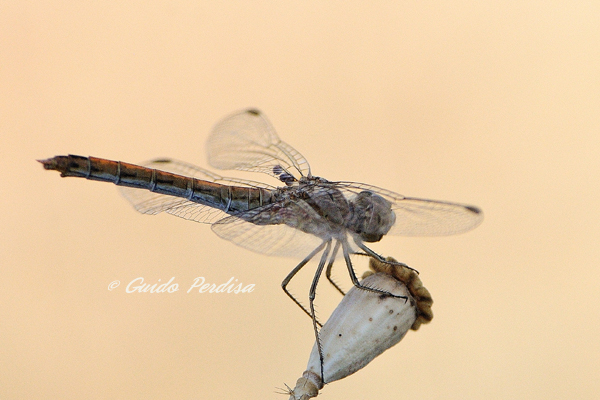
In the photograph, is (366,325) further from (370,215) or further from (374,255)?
(370,215)

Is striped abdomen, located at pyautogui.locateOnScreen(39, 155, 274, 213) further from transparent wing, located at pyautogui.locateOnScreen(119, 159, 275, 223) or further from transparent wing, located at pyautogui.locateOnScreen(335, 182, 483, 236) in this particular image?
transparent wing, located at pyautogui.locateOnScreen(335, 182, 483, 236)

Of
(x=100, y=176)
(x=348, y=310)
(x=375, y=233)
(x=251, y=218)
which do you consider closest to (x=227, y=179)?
(x=251, y=218)

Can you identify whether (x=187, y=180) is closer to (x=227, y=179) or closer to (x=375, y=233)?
(x=227, y=179)

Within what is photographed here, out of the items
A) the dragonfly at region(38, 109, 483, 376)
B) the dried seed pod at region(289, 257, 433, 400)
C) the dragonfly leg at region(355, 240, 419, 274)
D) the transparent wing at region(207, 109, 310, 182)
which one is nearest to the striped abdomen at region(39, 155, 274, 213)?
the dragonfly at region(38, 109, 483, 376)

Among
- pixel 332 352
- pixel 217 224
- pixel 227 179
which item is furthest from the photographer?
pixel 227 179

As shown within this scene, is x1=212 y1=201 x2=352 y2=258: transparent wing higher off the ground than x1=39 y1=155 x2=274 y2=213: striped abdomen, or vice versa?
x1=39 y1=155 x2=274 y2=213: striped abdomen

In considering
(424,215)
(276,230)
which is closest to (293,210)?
(276,230)

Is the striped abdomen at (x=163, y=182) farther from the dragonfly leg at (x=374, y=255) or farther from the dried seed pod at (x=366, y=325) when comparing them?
the dried seed pod at (x=366, y=325)
